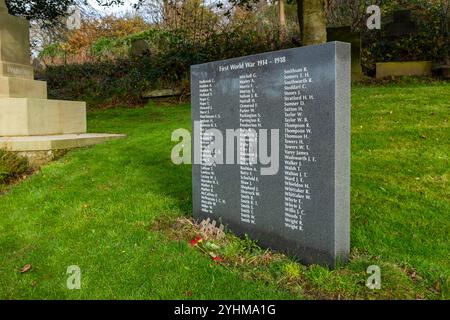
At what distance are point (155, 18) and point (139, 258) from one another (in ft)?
109

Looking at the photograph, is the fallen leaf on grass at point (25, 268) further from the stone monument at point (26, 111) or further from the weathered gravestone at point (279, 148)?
the stone monument at point (26, 111)

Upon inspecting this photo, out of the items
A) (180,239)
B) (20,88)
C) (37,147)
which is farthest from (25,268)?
(20,88)

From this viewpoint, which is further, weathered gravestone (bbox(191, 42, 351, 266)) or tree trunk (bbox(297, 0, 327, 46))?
tree trunk (bbox(297, 0, 327, 46))

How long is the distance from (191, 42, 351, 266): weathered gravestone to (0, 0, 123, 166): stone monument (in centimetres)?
429

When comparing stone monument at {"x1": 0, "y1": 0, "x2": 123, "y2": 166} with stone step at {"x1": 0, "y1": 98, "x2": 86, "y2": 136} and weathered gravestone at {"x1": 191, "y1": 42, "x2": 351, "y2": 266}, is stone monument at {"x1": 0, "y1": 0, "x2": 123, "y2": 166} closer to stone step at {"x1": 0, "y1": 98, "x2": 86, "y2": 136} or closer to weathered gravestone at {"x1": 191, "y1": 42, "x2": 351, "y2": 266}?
stone step at {"x1": 0, "y1": 98, "x2": 86, "y2": 136}

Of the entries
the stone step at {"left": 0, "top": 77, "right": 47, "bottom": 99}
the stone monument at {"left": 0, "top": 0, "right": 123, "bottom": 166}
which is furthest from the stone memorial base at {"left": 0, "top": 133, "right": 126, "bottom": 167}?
the stone step at {"left": 0, "top": 77, "right": 47, "bottom": 99}

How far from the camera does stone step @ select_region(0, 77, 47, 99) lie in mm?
9883

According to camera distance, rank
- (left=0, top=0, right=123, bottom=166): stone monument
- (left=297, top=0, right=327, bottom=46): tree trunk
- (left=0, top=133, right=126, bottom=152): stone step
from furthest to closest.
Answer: (left=297, top=0, right=327, bottom=46): tree trunk < (left=0, top=0, right=123, bottom=166): stone monument < (left=0, top=133, right=126, bottom=152): stone step

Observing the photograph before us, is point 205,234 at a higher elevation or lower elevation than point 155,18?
lower

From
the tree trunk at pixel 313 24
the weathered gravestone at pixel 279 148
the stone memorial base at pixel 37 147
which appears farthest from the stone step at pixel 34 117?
the tree trunk at pixel 313 24

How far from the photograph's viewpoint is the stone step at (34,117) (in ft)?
30.7

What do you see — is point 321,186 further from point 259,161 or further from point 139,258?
point 139,258

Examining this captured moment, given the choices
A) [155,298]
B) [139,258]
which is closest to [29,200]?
[139,258]
